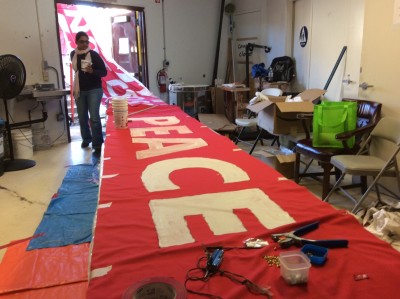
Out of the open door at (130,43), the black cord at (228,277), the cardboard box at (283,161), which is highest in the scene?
the open door at (130,43)

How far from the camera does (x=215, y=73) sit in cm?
705

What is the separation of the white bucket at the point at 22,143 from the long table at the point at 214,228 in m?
3.02

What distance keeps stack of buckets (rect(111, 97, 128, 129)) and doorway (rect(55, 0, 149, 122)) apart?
280 centimetres

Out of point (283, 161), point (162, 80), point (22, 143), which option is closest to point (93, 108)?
point (22, 143)

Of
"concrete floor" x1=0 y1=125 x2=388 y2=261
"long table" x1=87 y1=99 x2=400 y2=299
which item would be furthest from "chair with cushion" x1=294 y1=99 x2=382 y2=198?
"long table" x1=87 y1=99 x2=400 y2=299

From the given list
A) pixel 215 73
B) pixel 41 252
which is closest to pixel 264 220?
pixel 41 252

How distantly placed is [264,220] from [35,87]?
4600mm

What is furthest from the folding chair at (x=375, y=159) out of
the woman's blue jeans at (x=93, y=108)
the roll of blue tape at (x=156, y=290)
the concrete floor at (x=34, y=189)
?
the woman's blue jeans at (x=93, y=108)

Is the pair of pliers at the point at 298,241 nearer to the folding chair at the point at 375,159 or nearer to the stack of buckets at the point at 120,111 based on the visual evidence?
the folding chair at the point at 375,159

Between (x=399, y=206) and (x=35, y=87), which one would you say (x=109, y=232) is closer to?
(x=399, y=206)

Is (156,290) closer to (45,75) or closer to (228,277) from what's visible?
(228,277)

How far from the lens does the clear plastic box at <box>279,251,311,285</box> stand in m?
0.97

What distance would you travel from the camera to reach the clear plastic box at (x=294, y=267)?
97cm

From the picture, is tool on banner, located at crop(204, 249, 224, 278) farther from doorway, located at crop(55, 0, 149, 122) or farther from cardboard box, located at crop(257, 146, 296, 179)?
doorway, located at crop(55, 0, 149, 122)
